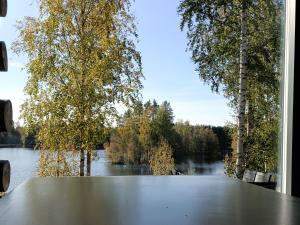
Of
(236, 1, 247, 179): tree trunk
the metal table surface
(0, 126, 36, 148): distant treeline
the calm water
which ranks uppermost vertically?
(236, 1, 247, 179): tree trunk

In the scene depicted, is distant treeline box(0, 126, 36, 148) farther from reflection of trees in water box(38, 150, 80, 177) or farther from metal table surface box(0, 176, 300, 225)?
metal table surface box(0, 176, 300, 225)

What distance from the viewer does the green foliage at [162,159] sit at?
455 centimetres

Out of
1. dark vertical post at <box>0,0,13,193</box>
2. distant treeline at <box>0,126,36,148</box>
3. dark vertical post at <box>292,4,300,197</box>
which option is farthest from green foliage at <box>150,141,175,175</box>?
dark vertical post at <box>0,0,13,193</box>

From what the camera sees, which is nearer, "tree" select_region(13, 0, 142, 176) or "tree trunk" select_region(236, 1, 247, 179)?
"tree" select_region(13, 0, 142, 176)

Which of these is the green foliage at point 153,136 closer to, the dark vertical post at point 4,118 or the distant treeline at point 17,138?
the distant treeline at point 17,138

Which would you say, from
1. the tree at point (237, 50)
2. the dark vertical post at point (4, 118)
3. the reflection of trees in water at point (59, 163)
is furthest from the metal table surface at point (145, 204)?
the tree at point (237, 50)

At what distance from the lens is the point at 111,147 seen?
15.0 feet

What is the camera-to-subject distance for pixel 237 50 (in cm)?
499

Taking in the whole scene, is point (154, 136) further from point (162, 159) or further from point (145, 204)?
point (145, 204)

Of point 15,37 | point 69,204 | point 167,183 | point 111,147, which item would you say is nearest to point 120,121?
point 111,147

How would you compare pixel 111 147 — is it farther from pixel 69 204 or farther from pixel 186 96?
pixel 69 204

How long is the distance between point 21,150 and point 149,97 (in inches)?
51.2

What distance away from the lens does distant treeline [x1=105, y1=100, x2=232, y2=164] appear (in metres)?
4.52

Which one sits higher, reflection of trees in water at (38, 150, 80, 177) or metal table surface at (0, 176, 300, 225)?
metal table surface at (0, 176, 300, 225)
